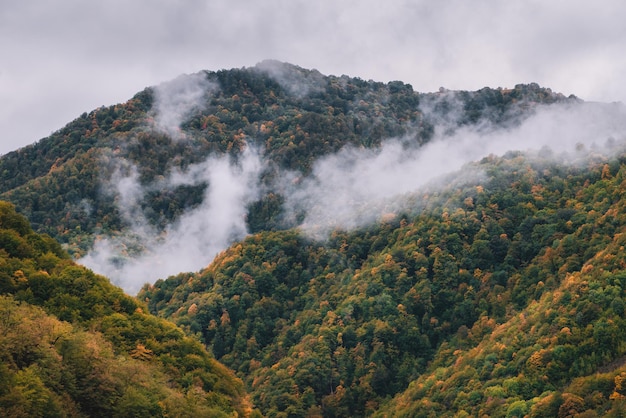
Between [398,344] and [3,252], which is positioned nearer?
[3,252]

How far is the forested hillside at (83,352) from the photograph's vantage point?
63.9 meters

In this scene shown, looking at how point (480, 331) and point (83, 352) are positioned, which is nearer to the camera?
point (83, 352)

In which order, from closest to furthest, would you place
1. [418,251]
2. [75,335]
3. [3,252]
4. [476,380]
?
[75,335] < [3,252] < [476,380] < [418,251]

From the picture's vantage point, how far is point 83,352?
69250 mm

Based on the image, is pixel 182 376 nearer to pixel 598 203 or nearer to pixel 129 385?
pixel 129 385

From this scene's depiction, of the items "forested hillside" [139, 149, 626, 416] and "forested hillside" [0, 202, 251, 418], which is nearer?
"forested hillside" [0, 202, 251, 418]

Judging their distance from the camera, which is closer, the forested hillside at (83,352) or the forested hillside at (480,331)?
the forested hillside at (83,352)

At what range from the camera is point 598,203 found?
183 meters

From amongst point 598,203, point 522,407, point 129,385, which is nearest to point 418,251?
point 598,203

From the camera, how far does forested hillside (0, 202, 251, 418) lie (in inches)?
2516

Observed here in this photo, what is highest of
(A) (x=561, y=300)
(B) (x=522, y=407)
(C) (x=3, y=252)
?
(C) (x=3, y=252)

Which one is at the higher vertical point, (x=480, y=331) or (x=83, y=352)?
(x=83, y=352)

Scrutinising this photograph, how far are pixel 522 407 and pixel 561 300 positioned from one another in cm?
2616

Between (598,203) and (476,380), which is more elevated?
(598,203)
